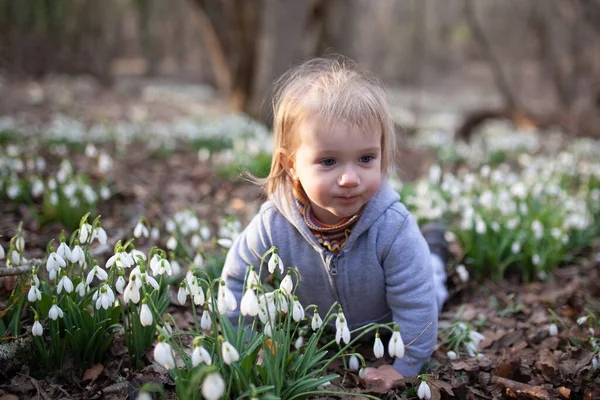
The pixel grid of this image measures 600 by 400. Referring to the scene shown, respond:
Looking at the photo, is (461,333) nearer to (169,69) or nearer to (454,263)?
(454,263)

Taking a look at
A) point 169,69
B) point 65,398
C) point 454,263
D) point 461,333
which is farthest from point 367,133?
point 169,69

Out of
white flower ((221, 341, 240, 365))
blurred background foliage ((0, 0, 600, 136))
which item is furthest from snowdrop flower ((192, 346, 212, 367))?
blurred background foliage ((0, 0, 600, 136))

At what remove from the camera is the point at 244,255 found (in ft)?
7.36

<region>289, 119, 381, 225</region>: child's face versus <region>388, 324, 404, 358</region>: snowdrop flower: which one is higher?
<region>289, 119, 381, 225</region>: child's face

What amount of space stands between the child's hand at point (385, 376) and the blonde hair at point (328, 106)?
2.70ft

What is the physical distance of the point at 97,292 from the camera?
1906 millimetres

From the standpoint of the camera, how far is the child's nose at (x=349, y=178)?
189 cm

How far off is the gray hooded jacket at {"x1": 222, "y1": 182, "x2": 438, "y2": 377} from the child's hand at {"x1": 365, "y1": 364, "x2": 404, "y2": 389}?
0.04 meters

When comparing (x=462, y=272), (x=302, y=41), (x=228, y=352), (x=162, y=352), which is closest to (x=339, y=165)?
(x=228, y=352)

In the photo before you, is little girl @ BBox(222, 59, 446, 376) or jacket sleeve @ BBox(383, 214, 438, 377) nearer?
little girl @ BBox(222, 59, 446, 376)

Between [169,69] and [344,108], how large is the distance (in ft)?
98.3

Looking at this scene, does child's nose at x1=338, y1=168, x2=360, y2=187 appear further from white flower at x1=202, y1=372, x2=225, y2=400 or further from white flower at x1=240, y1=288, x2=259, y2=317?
white flower at x1=202, y1=372, x2=225, y2=400

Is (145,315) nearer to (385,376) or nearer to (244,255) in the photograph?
(244,255)

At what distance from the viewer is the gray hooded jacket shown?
2111 mm
